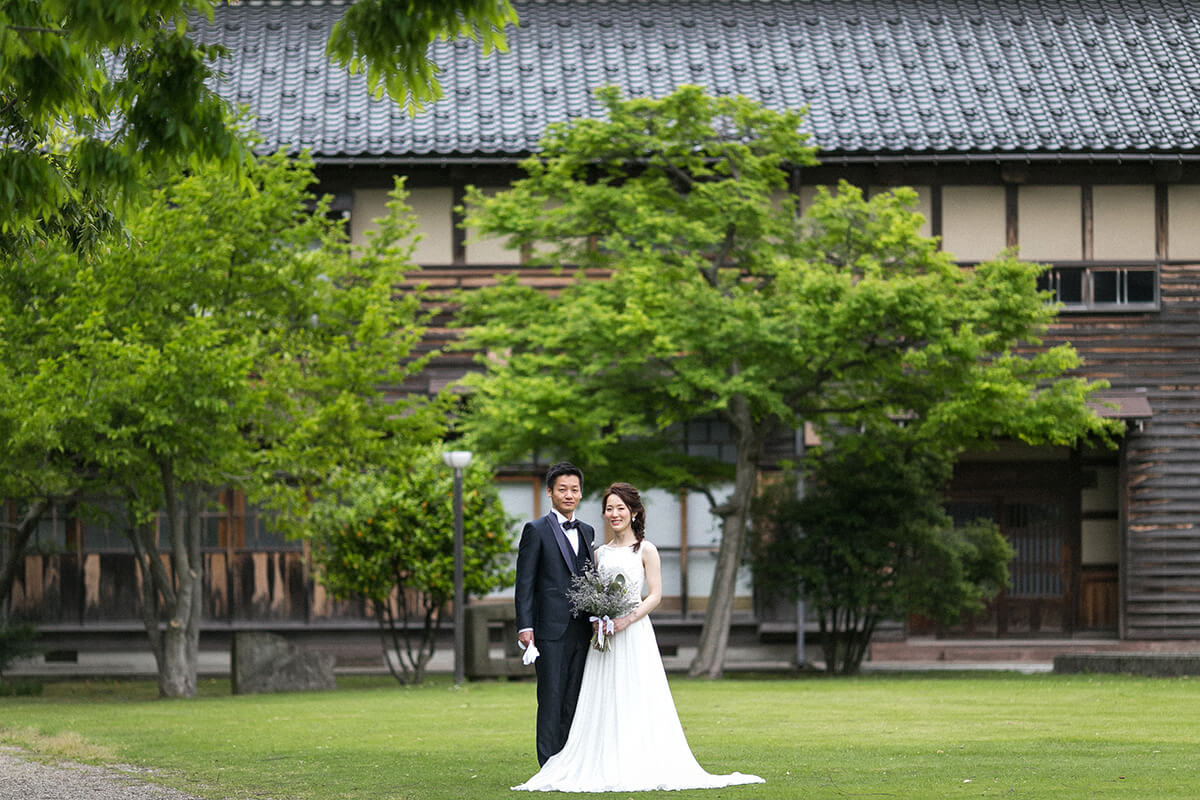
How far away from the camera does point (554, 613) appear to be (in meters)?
9.97

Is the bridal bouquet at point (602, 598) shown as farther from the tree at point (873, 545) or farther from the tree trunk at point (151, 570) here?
the tree at point (873, 545)

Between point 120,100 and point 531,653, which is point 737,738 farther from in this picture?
point 120,100

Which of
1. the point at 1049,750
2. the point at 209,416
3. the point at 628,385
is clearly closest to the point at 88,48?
the point at 1049,750

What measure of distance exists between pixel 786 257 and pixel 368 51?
15.0 metres

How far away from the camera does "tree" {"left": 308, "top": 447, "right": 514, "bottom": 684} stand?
20453 mm

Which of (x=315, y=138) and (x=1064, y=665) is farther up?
(x=315, y=138)

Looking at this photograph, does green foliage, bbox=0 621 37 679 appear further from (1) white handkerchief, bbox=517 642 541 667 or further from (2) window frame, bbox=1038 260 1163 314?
(2) window frame, bbox=1038 260 1163 314

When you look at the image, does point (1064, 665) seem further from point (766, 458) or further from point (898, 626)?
point (766, 458)

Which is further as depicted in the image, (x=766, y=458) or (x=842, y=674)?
(x=766, y=458)

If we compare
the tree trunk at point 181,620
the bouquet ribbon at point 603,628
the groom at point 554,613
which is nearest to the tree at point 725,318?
the tree trunk at point 181,620

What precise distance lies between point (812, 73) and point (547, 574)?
1839 cm

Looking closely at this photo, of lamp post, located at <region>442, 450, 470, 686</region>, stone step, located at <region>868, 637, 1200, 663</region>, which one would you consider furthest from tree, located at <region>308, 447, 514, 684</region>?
stone step, located at <region>868, 637, 1200, 663</region>

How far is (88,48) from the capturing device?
22.6 ft

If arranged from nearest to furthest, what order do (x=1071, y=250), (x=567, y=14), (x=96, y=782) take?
(x=96, y=782), (x=1071, y=250), (x=567, y=14)
